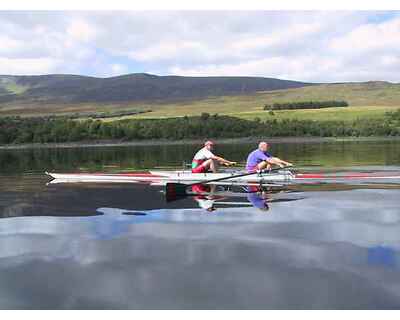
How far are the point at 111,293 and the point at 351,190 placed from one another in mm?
14318

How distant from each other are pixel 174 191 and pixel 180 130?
9006 centimetres

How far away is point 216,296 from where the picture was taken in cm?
914

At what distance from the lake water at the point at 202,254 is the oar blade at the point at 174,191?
22.4 inches

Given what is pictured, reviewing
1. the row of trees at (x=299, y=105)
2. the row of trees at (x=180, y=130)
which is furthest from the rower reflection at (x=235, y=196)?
the row of trees at (x=299, y=105)

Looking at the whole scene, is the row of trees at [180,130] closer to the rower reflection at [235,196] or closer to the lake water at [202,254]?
the rower reflection at [235,196]

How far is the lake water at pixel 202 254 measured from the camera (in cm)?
915

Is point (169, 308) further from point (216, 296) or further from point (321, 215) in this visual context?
point (321, 215)

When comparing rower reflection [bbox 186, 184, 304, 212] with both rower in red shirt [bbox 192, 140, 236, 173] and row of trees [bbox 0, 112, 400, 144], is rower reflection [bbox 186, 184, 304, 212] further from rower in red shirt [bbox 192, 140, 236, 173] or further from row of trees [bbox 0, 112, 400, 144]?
row of trees [bbox 0, 112, 400, 144]

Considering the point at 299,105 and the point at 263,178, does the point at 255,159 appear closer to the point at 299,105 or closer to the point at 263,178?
the point at 263,178

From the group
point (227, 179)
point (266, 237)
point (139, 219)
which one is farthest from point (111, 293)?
point (227, 179)

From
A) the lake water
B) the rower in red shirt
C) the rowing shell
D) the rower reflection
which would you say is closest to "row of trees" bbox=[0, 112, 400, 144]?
the rowing shell

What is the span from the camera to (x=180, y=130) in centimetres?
11019

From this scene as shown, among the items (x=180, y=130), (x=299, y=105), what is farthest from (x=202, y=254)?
(x=299, y=105)

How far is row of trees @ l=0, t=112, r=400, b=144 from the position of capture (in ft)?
350
